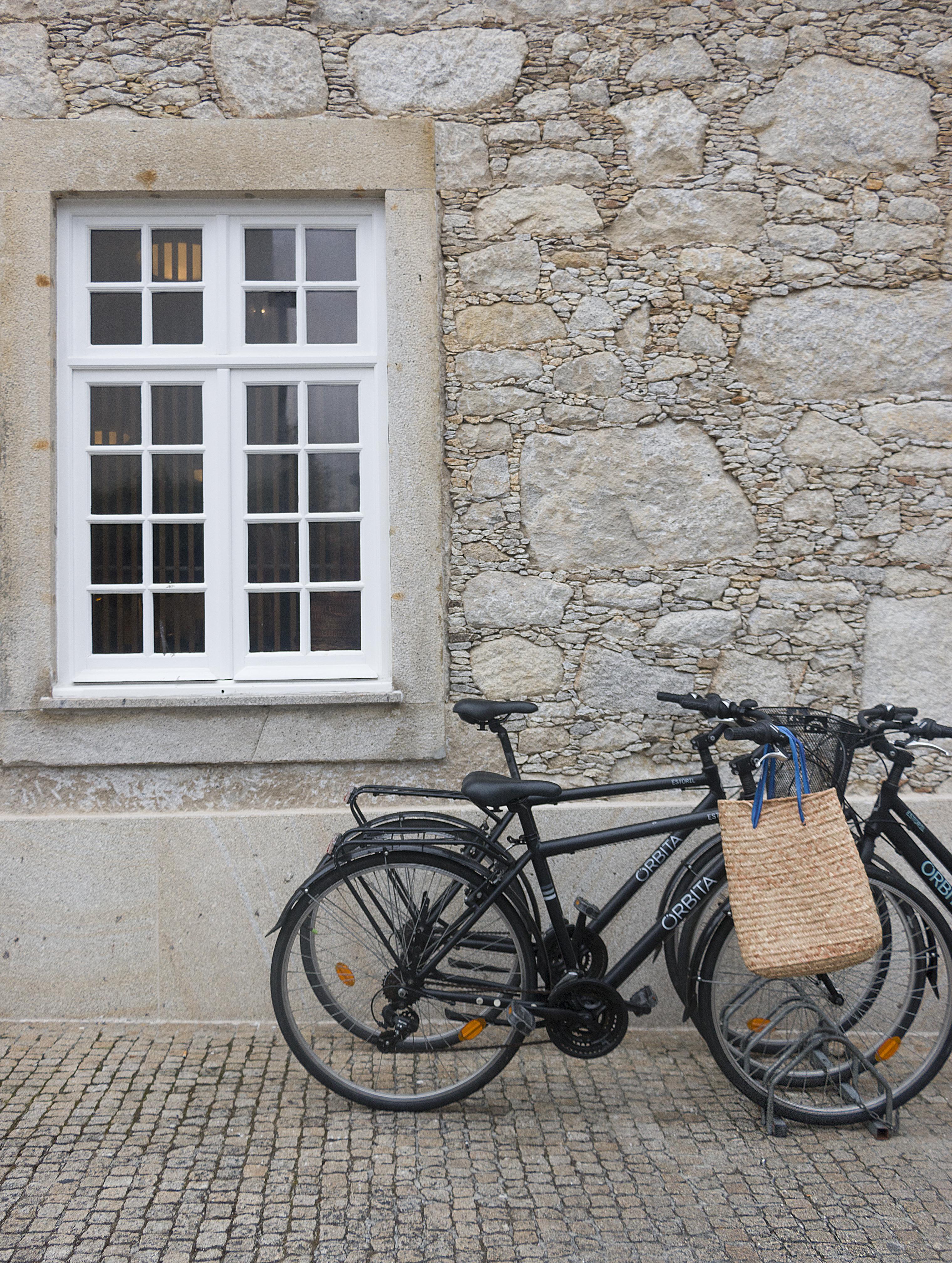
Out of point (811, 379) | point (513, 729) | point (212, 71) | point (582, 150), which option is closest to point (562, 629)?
point (513, 729)

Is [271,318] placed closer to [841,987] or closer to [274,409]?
[274,409]

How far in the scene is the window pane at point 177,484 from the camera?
3.88 meters

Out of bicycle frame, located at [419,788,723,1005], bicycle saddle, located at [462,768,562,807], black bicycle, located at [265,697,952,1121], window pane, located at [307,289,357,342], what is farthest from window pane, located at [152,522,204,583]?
bicycle frame, located at [419,788,723,1005]

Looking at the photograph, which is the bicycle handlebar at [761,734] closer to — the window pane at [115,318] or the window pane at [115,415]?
the window pane at [115,415]

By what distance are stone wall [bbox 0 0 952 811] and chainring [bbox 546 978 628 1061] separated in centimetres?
98

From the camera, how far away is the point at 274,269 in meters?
3.87

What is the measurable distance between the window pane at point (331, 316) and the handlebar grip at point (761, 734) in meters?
2.24

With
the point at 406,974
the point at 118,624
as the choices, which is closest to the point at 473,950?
the point at 406,974

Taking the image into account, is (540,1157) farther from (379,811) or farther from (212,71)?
(212,71)

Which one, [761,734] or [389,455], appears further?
[389,455]

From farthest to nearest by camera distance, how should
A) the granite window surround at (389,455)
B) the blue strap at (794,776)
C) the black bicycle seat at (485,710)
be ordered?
1. the granite window surround at (389,455)
2. the black bicycle seat at (485,710)
3. the blue strap at (794,776)

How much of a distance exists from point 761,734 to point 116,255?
315 cm

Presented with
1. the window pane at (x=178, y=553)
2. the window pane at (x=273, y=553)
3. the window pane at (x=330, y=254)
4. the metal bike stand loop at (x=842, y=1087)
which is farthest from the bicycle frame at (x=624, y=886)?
the window pane at (x=330, y=254)

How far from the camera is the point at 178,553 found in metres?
3.87
